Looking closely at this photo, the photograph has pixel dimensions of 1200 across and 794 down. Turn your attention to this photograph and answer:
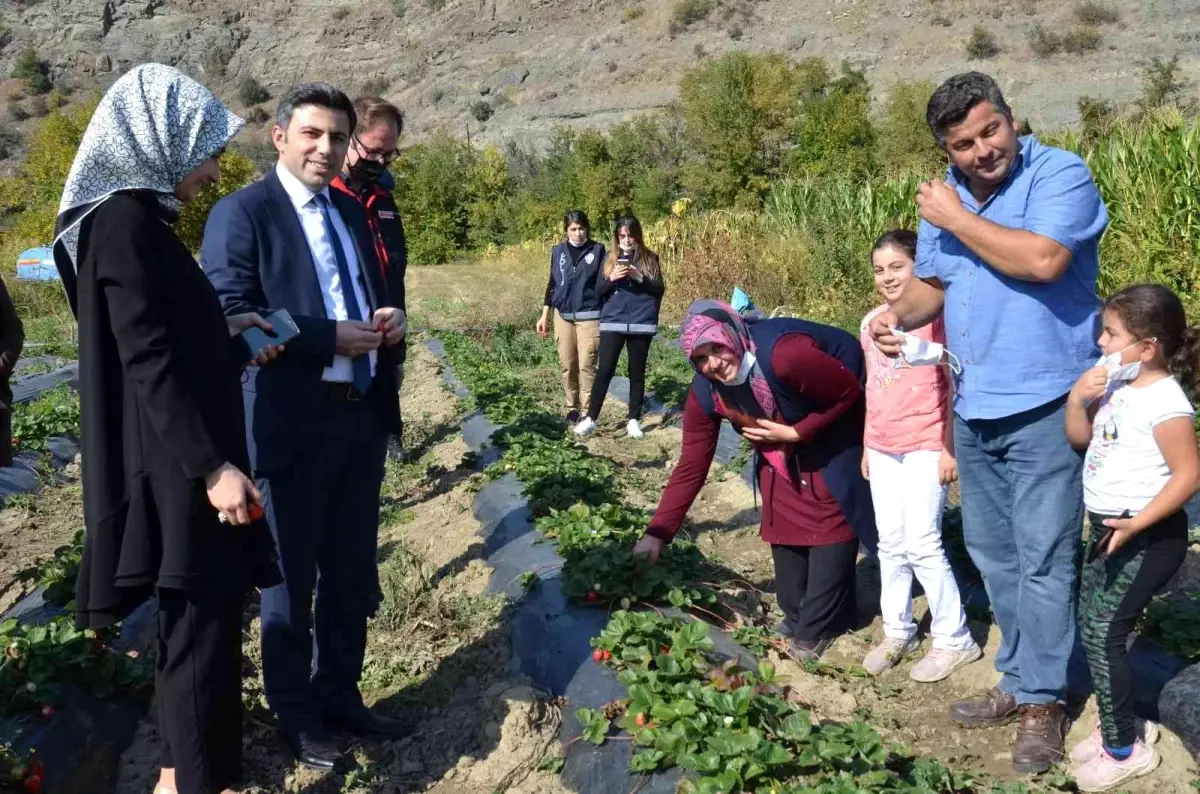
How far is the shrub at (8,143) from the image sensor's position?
60.6 meters

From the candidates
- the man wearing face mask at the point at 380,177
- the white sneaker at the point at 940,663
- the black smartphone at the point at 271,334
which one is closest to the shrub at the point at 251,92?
the man wearing face mask at the point at 380,177

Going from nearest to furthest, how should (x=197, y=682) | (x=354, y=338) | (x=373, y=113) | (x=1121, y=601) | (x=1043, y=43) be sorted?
1. (x=197, y=682)
2. (x=1121, y=601)
3. (x=354, y=338)
4. (x=373, y=113)
5. (x=1043, y=43)

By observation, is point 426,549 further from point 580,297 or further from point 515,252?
point 515,252

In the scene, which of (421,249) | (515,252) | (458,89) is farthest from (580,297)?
(458,89)

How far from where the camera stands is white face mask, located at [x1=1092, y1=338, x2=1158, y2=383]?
2496 mm

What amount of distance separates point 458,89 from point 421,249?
37.0 m

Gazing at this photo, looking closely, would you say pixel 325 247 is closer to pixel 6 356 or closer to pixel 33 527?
pixel 6 356

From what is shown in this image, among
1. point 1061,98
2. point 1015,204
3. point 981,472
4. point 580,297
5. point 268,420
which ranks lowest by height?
point 1061,98

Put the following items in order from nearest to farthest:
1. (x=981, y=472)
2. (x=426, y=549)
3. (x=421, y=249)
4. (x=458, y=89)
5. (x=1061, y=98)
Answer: (x=981, y=472)
(x=426, y=549)
(x=421, y=249)
(x=1061, y=98)
(x=458, y=89)

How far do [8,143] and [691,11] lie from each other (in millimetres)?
44424

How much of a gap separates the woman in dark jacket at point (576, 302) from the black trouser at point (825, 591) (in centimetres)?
427

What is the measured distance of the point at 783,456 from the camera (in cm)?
378

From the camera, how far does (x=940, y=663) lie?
3.48 m

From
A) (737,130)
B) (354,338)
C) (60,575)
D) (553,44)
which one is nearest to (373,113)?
(354,338)
